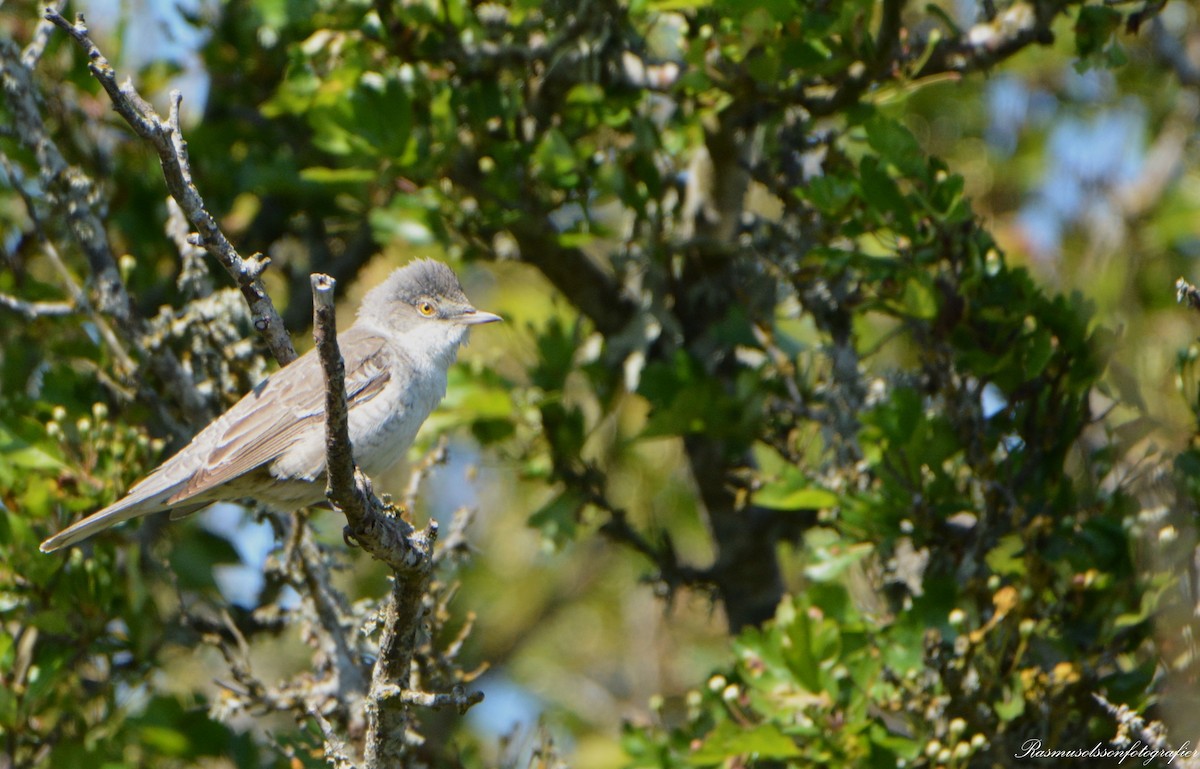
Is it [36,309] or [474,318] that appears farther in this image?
[474,318]

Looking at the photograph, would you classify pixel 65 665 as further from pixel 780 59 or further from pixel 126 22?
pixel 780 59

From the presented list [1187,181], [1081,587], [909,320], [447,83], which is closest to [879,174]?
[909,320]

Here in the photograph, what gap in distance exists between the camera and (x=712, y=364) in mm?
4785

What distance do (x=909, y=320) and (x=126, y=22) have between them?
334cm

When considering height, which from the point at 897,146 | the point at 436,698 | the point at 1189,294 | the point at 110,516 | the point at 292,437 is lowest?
the point at 436,698

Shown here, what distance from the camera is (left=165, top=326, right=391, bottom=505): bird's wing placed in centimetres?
375

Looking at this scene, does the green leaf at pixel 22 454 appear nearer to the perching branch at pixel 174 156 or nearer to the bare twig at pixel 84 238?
the bare twig at pixel 84 238

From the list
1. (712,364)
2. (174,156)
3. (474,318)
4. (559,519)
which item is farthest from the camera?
(712,364)

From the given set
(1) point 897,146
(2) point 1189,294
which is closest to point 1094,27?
(1) point 897,146

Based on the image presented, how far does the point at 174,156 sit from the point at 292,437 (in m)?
1.38

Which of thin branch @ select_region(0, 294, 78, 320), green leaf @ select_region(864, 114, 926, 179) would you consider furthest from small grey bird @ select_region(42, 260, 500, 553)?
green leaf @ select_region(864, 114, 926, 179)

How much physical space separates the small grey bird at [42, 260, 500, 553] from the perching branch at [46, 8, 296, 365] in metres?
0.84

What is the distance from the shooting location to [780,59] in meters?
3.89

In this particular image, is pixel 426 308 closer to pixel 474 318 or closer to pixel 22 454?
pixel 474 318
